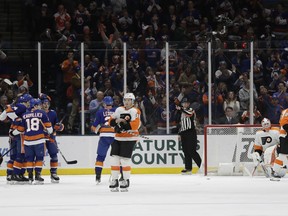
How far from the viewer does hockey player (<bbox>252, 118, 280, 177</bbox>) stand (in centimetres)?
1539

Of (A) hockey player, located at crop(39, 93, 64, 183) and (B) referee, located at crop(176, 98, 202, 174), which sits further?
(B) referee, located at crop(176, 98, 202, 174)

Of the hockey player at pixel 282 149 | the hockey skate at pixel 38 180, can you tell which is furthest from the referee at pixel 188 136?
the hockey skate at pixel 38 180

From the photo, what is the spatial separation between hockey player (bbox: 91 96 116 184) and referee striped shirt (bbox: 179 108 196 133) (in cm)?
288

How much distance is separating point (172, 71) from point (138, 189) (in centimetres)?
450

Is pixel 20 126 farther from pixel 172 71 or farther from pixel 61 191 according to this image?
pixel 172 71

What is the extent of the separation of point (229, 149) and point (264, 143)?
0.97 meters

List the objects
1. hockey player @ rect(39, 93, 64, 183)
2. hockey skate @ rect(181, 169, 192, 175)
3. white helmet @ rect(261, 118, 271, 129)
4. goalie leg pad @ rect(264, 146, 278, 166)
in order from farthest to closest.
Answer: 1. hockey skate @ rect(181, 169, 192, 175)
2. white helmet @ rect(261, 118, 271, 129)
3. goalie leg pad @ rect(264, 146, 278, 166)
4. hockey player @ rect(39, 93, 64, 183)

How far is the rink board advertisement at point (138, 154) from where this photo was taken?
16703 mm

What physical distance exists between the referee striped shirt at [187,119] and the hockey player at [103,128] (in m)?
2.88

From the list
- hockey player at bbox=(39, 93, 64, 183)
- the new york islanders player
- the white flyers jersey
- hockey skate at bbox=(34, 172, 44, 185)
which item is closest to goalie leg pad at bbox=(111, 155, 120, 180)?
the new york islanders player

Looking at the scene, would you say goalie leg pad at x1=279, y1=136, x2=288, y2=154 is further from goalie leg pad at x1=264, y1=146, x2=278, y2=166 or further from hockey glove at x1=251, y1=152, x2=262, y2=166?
hockey glove at x1=251, y1=152, x2=262, y2=166

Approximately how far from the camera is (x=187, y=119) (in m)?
16.7

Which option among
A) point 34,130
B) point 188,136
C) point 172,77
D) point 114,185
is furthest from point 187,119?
point 114,185

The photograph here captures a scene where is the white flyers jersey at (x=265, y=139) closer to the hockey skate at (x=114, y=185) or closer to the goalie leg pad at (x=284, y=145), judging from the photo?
the goalie leg pad at (x=284, y=145)
